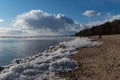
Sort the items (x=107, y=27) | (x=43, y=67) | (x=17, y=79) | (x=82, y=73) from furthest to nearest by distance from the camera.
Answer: (x=107, y=27) → (x=43, y=67) → (x=82, y=73) → (x=17, y=79)

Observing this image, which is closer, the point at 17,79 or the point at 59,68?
the point at 17,79

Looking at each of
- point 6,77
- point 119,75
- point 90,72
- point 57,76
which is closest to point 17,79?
point 6,77

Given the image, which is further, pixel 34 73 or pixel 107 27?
pixel 107 27

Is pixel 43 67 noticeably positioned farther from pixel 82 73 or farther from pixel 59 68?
pixel 82 73

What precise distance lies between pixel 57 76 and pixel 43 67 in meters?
1.96

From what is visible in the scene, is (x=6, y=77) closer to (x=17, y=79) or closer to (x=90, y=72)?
A: (x=17, y=79)

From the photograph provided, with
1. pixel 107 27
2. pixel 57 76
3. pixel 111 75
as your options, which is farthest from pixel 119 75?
pixel 107 27

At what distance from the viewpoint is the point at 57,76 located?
14.0 meters

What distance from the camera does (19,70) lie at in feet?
48.8

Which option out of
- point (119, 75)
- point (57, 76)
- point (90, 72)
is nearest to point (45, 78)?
point (57, 76)

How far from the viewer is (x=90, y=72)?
14773 millimetres

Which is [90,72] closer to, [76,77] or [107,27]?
[76,77]

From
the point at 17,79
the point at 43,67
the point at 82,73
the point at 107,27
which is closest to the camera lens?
the point at 17,79

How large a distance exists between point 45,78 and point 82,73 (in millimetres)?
2270
